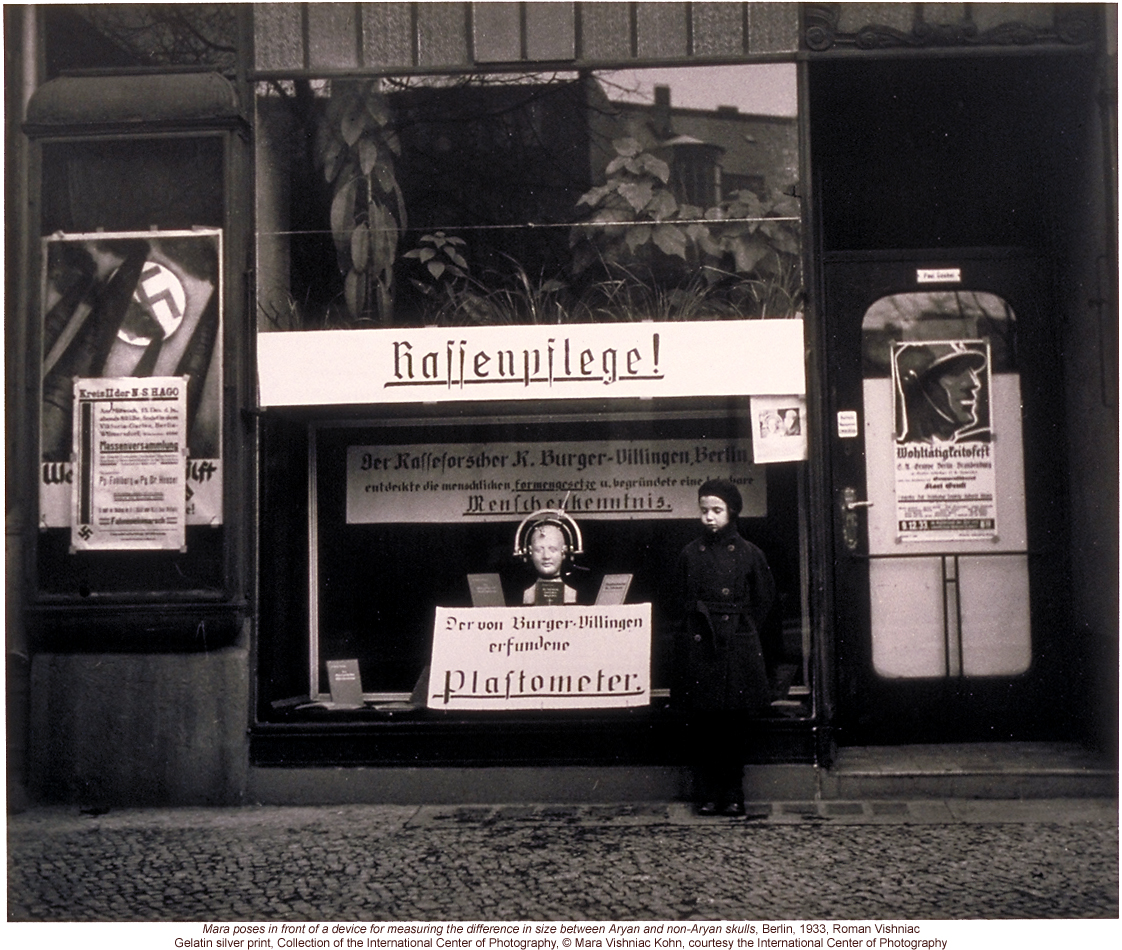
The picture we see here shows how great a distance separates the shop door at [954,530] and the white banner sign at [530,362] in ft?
2.53

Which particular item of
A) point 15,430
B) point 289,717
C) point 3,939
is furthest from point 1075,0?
point 3,939

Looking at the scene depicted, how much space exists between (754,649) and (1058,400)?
87.8 inches

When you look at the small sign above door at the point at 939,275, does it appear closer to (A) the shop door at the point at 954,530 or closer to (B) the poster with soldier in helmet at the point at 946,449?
(A) the shop door at the point at 954,530

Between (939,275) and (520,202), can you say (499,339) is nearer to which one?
(520,202)

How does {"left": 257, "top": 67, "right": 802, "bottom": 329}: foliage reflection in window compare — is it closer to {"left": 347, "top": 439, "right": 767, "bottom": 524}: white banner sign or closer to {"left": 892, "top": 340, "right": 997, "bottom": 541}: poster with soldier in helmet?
{"left": 347, "top": 439, "right": 767, "bottom": 524}: white banner sign

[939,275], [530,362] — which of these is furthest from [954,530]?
[530,362]

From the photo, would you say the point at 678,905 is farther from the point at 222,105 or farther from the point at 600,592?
the point at 222,105

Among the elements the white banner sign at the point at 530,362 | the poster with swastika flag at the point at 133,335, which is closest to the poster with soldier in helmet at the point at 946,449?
the white banner sign at the point at 530,362

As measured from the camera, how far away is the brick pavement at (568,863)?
4621 millimetres

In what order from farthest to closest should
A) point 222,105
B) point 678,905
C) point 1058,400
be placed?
point 1058,400 → point 222,105 → point 678,905

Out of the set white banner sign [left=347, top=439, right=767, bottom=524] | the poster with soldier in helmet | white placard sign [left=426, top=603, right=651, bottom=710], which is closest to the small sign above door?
the poster with soldier in helmet

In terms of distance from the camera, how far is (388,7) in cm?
612

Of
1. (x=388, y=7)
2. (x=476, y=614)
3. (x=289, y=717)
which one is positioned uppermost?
(x=388, y=7)

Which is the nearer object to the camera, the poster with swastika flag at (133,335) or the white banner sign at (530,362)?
the white banner sign at (530,362)
